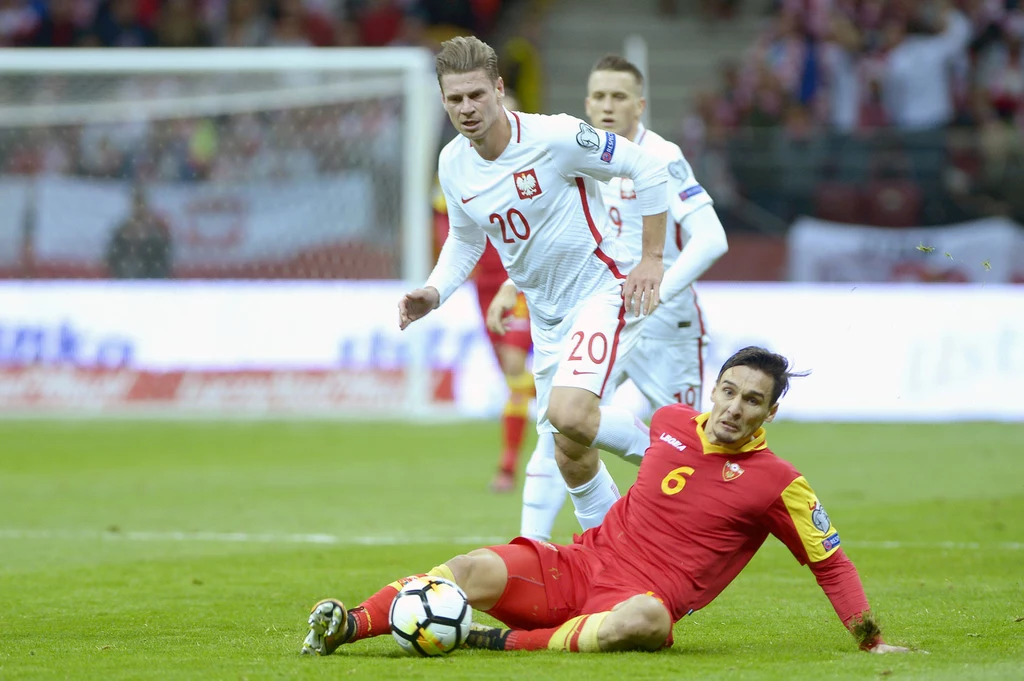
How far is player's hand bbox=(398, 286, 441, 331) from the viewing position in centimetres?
613

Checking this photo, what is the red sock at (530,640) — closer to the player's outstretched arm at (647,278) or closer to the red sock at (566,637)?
the red sock at (566,637)

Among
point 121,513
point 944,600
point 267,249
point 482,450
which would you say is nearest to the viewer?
point 944,600

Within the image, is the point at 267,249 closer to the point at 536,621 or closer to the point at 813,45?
the point at 813,45

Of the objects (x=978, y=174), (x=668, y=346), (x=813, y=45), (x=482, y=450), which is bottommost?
(x=482, y=450)

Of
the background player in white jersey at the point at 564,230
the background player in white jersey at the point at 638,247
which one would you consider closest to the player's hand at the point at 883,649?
the background player in white jersey at the point at 564,230

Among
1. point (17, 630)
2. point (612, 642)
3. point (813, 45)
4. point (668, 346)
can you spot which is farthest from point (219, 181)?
point (612, 642)

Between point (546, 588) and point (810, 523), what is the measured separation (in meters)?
0.94

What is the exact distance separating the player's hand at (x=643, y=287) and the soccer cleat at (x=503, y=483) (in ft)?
15.6

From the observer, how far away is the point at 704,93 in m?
21.2

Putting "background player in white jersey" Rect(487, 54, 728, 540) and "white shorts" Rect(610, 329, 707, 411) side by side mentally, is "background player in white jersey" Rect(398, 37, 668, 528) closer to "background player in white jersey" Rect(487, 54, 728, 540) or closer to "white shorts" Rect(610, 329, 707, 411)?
"background player in white jersey" Rect(487, 54, 728, 540)

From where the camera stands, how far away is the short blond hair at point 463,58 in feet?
19.3

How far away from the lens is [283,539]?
27.8ft

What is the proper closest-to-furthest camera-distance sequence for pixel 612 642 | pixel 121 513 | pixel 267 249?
pixel 612 642, pixel 121 513, pixel 267 249

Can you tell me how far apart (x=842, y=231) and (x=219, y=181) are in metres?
7.11
